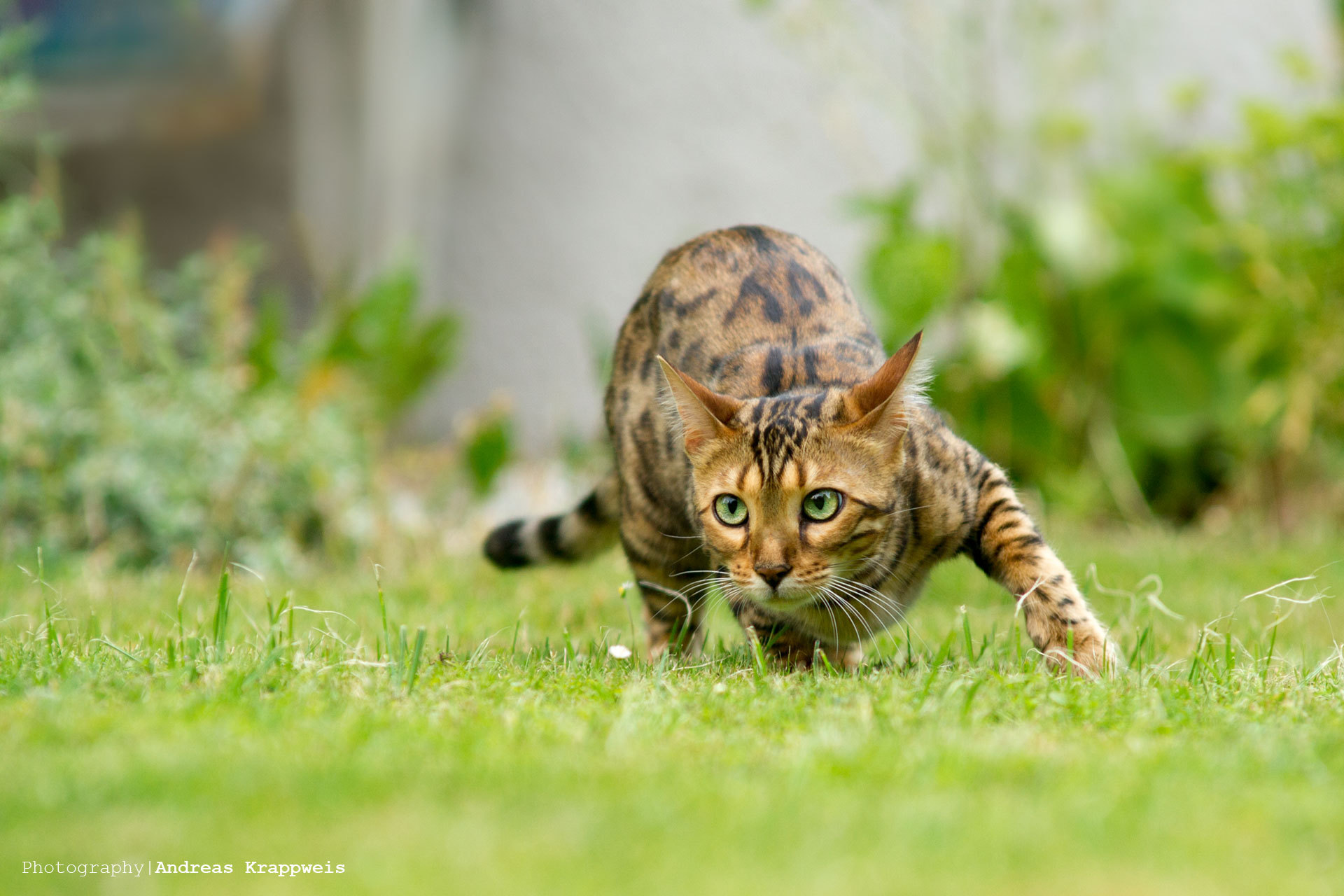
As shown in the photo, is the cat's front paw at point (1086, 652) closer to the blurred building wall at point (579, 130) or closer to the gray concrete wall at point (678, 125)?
the blurred building wall at point (579, 130)

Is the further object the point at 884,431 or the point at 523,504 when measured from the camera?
the point at 523,504

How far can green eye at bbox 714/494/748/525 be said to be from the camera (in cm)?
306

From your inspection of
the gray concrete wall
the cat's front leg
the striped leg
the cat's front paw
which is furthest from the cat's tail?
the gray concrete wall

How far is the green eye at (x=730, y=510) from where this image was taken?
3.06 metres

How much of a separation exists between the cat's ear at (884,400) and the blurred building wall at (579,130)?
3.93 m

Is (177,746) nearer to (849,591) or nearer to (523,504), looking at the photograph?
(849,591)

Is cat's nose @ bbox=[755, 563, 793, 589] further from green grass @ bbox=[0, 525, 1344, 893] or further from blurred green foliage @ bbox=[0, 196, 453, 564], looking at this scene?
blurred green foliage @ bbox=[0, 196, 453, 564]

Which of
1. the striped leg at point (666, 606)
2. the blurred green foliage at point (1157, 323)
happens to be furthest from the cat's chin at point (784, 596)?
the blurred green foliage at point (1157, 323)

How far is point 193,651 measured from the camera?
258 centimetres

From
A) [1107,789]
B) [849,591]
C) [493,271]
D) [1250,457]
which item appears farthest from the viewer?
[493,271]

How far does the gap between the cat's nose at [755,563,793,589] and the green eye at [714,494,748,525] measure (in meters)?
0.18

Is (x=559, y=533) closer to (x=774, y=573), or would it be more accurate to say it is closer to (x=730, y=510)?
(x=730, y=510)

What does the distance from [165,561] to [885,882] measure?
4195 mm

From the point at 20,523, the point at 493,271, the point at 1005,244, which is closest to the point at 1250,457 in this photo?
the point at 1005,244
